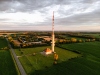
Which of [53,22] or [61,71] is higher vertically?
[53,22]

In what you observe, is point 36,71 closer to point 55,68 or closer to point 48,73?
point 48,73

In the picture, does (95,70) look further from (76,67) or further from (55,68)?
(55,68)

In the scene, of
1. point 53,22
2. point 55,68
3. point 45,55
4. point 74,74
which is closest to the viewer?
point 74,74

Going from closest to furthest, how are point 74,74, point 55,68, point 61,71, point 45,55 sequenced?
point 74,74, point 61,71, point 55,68, point 45,55

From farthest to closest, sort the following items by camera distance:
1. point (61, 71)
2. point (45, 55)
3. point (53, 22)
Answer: point (53, 22)
point (45, 55)
point (61, 71)

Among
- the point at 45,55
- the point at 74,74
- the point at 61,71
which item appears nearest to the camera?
the point at 74,74

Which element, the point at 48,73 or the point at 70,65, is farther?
the point at 70,65

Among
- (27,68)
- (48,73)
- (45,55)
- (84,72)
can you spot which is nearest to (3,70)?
(27,68)

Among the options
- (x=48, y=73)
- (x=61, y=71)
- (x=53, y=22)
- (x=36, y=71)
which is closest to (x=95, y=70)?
(x=61, y=71)

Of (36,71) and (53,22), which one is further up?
(53,22)
